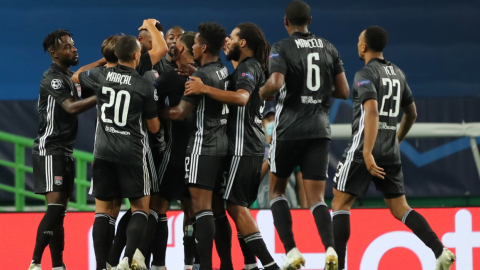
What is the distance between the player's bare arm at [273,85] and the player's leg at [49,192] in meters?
2.08

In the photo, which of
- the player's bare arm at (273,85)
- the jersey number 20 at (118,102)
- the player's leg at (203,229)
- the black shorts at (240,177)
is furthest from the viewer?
the black shorts at (240,177)

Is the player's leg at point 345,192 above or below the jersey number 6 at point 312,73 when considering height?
below

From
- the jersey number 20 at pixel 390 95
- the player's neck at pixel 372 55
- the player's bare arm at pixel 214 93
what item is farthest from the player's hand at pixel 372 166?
the player's bare arm at pixel 214 93

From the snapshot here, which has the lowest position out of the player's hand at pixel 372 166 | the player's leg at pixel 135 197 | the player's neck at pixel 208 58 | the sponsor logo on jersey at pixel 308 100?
the player's leg at pixel 135 197

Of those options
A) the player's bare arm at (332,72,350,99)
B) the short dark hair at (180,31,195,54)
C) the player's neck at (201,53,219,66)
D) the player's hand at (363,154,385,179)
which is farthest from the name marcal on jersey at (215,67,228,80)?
the player's hand at (363,154,385,179)

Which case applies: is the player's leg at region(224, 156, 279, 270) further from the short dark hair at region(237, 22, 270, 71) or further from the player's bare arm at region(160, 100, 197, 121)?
the short dark hair at region(237, 22, 270, 71)

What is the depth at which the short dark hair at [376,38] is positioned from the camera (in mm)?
5121

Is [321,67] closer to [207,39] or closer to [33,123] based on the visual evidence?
[207,39]

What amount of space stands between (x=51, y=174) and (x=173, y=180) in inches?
46.1

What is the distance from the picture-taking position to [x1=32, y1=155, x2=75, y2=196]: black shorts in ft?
18.2

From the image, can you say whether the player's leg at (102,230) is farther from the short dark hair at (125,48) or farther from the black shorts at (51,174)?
the short dark hair at (125,48)

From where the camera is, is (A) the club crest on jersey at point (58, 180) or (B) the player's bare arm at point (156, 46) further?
(A) the club crest on jersey at point (58, 180)

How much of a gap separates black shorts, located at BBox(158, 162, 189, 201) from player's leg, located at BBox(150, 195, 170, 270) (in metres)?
0.13

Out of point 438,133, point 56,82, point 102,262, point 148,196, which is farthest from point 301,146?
point 438,133
